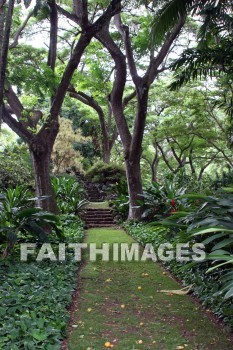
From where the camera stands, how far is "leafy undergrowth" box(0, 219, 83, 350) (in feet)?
10.5

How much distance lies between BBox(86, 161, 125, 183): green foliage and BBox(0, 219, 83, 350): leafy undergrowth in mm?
12439

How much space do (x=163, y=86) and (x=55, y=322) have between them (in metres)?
14.1

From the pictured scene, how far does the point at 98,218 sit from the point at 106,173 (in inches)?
222

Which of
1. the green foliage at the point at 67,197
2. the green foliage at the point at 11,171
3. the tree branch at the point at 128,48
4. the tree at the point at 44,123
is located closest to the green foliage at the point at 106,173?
the green foliage at the point at 67,197

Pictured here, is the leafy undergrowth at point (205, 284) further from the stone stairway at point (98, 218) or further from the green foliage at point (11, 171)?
the stone stairway at point (98, 218)

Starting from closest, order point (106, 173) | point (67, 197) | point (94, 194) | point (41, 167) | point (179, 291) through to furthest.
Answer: point (179, 291)
point (41, 167)
point (67, 197)
point (94, 194)
point (106, 173)

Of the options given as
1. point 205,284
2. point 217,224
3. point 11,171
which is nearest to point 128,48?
point 11,171

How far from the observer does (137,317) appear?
4332mm

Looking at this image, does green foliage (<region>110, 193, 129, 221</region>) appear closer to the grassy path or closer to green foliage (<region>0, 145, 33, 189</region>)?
green foliage (<region>0, 145, 33, 189</region>)

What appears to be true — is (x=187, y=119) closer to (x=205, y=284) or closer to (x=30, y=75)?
(x=30, y=75)

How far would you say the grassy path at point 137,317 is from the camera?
3613 millimetres

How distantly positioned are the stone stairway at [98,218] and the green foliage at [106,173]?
445 cm

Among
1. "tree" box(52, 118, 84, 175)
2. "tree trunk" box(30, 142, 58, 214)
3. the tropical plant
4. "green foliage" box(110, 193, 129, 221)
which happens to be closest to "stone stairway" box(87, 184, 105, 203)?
"tree" box(52, 118, 84, 175)

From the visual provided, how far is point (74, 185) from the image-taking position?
536 inches
